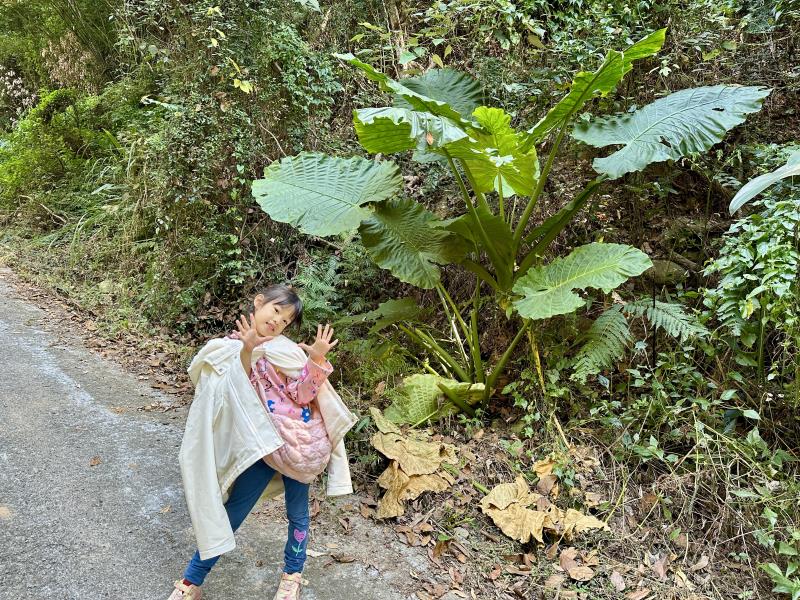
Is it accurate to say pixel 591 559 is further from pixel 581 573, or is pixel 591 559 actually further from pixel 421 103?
pixel 421 103

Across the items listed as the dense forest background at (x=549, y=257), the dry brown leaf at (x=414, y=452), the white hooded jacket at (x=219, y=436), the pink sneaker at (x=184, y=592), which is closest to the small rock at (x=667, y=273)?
the dense forest background at (x=549, y=257)

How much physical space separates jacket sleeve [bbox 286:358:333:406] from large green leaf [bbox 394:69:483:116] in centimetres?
239

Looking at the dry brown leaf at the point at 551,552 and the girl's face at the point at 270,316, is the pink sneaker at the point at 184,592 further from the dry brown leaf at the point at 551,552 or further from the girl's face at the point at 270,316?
the dry brown leaf at the point at 551,552

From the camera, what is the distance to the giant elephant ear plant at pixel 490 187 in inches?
116

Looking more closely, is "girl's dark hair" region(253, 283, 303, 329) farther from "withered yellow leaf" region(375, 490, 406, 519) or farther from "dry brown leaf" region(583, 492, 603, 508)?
→ "dry brown leaf" region(583, 492, 603, 508)

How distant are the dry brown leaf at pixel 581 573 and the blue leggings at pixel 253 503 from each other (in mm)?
1256

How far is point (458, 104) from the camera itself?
3.93m

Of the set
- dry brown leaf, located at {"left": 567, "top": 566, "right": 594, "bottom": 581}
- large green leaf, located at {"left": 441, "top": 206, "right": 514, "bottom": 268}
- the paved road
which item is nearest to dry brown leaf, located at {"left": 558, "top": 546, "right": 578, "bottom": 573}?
dry brown leaf, located at {"left": 567, "top": 566, "right": 594, "bottom": 581}

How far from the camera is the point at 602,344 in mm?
3244

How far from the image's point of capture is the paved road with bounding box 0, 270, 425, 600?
2.41 meters

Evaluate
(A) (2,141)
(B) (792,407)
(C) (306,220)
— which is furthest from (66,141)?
(B) (792,407)

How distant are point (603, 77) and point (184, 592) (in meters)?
2.93

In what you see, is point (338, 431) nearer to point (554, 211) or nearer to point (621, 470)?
point (621, 470)

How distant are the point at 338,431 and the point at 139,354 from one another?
3254mm
